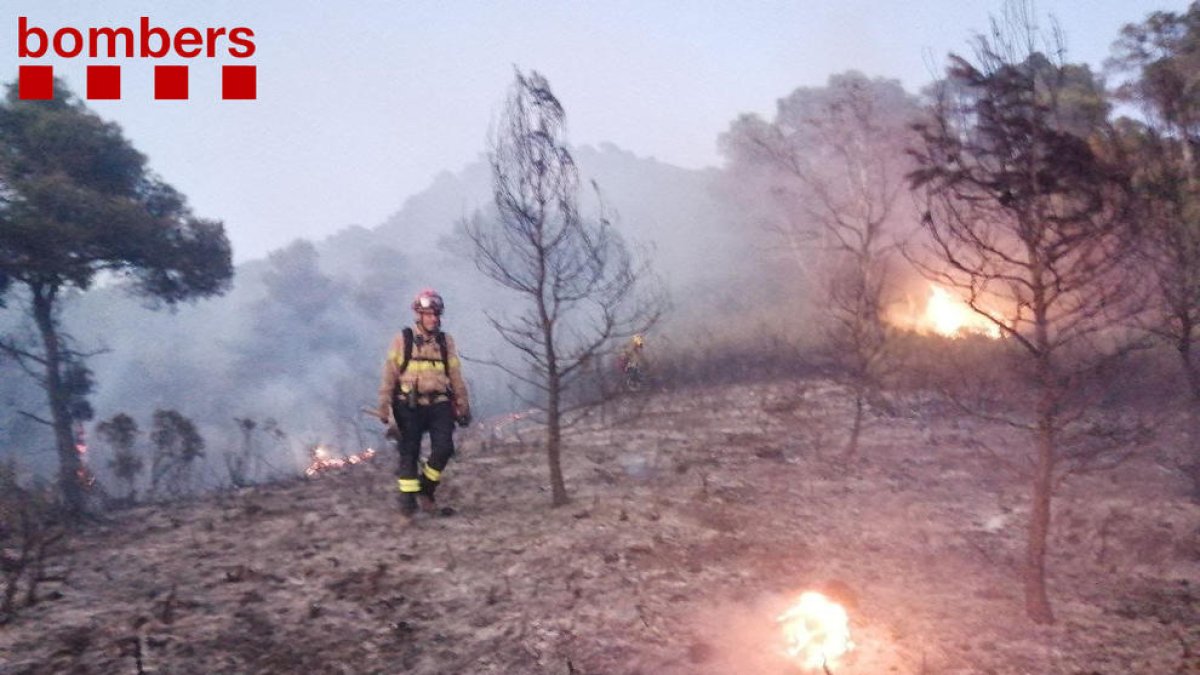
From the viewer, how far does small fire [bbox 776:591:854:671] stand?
439cm

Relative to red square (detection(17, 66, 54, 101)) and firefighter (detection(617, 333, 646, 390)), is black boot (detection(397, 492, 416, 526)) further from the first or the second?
red square (detection(17, 66, 54, 101))

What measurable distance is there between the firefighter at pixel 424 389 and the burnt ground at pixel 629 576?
0.96m

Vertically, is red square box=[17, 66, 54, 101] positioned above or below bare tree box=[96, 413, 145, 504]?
above

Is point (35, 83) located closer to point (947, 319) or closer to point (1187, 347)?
point (1187, 347)

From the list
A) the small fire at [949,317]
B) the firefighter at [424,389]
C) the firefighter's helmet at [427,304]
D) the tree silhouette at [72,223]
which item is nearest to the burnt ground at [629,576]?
the firefighter at [424,389]

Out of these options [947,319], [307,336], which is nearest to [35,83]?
[947,319]

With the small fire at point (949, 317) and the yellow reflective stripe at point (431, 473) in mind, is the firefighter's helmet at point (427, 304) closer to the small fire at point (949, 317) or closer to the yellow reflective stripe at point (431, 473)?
the yellow reflective stripe at point (431, 473)

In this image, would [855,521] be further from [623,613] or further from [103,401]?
[103,401]

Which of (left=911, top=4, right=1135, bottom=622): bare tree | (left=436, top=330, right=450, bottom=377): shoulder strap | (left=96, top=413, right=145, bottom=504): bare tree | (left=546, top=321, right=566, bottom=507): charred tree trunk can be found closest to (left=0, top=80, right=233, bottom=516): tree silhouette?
(left=96, top=413, right=145, bottom=504): bare tree

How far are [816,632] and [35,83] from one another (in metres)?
15.9

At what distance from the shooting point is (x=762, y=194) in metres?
41.8

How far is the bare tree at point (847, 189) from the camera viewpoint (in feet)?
35.8

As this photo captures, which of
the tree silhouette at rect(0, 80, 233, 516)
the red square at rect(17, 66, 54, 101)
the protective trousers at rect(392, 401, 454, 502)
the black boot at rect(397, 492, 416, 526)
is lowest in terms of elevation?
the black boot at rect(397, 492, 416, 526)

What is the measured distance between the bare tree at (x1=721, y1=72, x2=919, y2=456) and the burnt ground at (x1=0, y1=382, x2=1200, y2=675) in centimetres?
270
